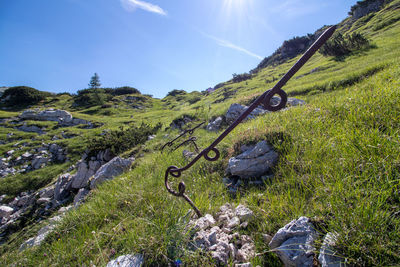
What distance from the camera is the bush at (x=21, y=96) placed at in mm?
46119

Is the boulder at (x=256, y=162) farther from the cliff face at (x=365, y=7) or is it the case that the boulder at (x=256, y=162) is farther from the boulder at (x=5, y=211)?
the cliff face at (x=365, y=7)

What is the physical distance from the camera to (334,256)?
112cm

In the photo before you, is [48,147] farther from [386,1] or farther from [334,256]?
[386,1]

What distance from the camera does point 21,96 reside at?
47094 millimetres

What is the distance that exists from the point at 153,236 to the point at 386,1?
83.4 metres

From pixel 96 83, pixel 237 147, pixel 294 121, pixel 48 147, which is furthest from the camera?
pixel 96 83

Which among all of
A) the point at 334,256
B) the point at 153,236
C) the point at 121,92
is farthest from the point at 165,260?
the point at 121,92

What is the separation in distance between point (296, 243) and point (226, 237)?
0.66 m

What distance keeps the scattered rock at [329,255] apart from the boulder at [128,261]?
59.5 inches

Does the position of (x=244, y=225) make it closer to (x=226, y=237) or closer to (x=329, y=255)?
(x=226, y=237)

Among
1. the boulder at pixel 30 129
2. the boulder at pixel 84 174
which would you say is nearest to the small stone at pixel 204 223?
the boulder at pixel 84 174

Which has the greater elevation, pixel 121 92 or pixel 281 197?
pixel 121 92

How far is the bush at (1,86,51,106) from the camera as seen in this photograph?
46.1 metres

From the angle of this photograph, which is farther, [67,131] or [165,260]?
[67,131]
